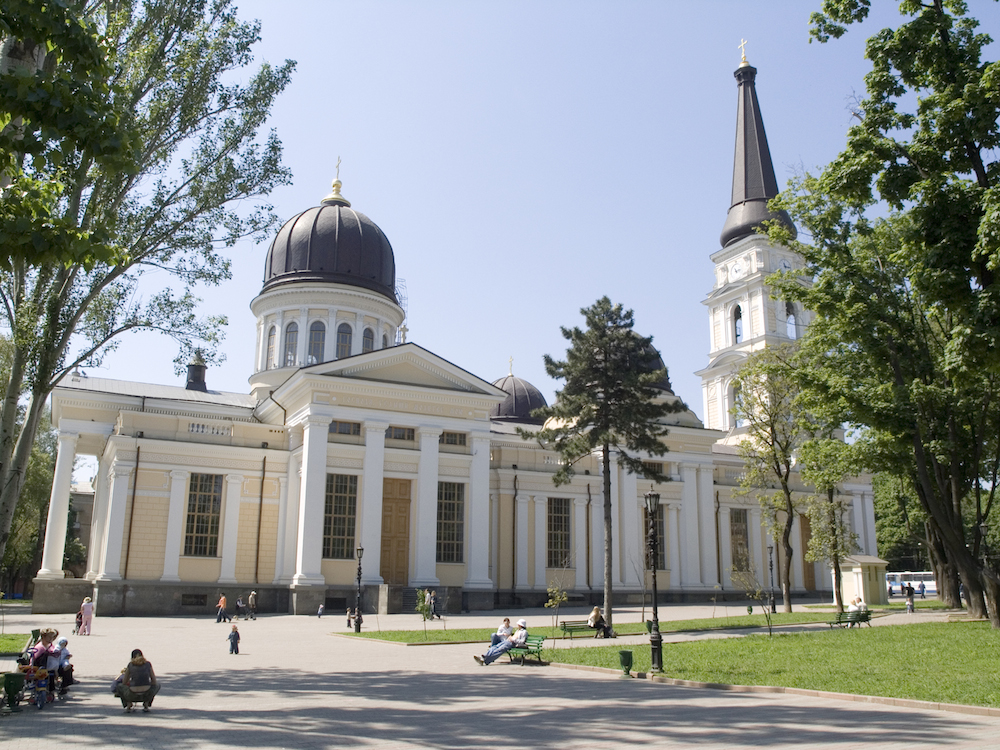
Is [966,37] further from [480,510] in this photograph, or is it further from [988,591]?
[480,510]

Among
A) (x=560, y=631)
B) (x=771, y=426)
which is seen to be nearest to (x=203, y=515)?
(x=560, y=631)

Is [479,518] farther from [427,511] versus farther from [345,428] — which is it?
[345,428]

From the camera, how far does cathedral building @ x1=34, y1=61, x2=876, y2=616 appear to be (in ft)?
Answer: 107

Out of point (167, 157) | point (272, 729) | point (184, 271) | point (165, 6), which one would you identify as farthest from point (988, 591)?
point (165, 6)

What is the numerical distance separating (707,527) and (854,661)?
2821 centimetres

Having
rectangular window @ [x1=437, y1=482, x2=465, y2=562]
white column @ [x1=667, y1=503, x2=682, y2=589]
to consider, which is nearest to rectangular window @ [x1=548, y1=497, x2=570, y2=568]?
white column @ [x1=667, y1=503, x2=682, y2=589]

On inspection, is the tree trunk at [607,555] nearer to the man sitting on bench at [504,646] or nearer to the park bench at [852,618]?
the park bench at [852,618]

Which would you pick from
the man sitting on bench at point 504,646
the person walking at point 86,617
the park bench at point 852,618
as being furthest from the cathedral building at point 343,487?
the man sitting on bench at point 504,646

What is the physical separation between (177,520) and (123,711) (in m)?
23.4

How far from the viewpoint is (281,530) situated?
1368 inches

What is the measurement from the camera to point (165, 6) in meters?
17.5

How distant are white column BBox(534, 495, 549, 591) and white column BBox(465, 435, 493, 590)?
344cm

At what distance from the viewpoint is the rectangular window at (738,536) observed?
44875mm

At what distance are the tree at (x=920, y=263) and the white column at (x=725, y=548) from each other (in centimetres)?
1801
